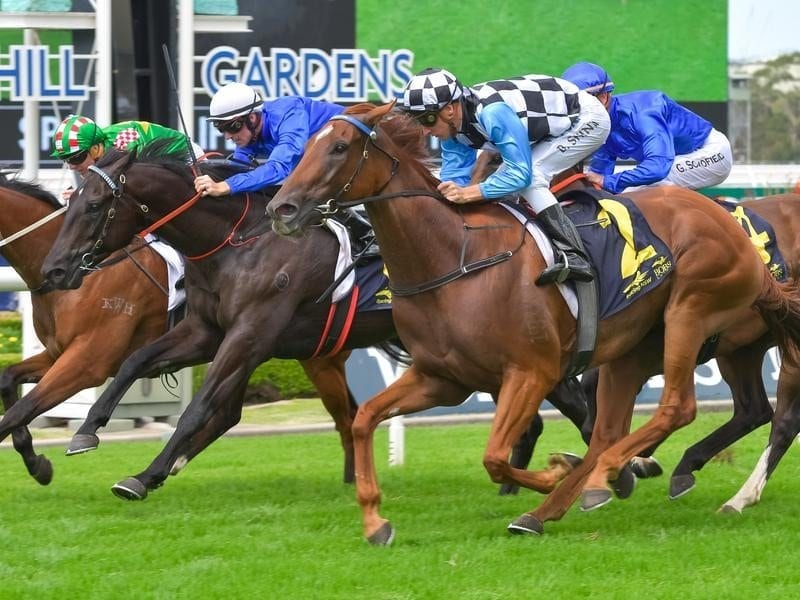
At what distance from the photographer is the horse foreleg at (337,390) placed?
7.00 metres

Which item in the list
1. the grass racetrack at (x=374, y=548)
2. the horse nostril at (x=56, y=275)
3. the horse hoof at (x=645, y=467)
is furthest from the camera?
the horse hoof at (x=645, y=467)

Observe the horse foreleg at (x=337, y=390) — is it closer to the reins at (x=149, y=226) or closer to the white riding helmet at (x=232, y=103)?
the reins at (x=149, y=226)

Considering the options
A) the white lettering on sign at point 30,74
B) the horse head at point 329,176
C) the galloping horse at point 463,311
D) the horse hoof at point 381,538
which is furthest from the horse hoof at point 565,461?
the white lettering on sign at point 30,74

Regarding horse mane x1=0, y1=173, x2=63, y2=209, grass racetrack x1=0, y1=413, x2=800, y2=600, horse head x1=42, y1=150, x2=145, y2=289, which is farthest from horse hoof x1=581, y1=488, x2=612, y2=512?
horse mane x1=0, y1=173, x2=63, y2=209

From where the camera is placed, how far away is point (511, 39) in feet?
53.0

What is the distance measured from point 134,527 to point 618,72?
11.9 metres

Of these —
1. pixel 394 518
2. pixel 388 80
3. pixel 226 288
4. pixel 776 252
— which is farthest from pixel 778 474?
pixel 388 80

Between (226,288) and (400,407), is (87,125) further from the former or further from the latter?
(400,407)

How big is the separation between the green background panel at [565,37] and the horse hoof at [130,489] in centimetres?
1029

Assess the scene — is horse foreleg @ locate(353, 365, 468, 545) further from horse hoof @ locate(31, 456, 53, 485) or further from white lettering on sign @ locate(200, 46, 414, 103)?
white lettering on sign @ locate(200, 46, 414, 103)

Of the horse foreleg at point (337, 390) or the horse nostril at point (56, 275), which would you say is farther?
the horse foreleg at point (337, 390)

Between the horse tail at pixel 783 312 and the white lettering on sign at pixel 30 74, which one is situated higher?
the white lettering on sign at pixel 30 74

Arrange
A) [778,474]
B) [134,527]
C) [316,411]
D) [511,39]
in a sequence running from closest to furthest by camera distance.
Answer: [134,527]
[778,474]
[316,411]
[511,39]

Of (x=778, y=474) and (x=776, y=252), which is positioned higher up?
(x=776, y=252)
